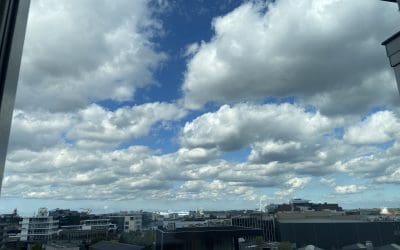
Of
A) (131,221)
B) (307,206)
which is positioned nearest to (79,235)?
(131,221)

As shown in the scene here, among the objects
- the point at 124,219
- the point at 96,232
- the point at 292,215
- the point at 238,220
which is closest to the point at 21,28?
the point at 96,232

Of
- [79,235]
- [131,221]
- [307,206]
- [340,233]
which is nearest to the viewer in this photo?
[340,233]

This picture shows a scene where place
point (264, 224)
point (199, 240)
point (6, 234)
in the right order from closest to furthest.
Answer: point (6, 234) < point (199, 240) < point (264, 224)

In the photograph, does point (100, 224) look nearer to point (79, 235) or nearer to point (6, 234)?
point (79, 235)

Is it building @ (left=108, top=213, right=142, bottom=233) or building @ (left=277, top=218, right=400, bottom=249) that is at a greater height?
building @ (left=108, top=213, right=142, bottom=233)

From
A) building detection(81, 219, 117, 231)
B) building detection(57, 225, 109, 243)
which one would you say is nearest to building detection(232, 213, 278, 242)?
building detection(57, 225, 109, 243)

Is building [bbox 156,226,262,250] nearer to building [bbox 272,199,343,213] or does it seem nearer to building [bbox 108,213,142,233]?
building [bbox 108,213,142,233]

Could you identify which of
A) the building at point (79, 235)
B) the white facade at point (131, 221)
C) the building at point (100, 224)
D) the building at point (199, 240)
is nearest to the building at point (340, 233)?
the building at point (199, 240)

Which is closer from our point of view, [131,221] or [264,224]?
[264,224]

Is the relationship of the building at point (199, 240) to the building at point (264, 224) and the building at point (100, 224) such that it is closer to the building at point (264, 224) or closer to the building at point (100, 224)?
the building at point (264, 224)

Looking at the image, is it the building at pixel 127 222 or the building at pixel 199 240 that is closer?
the building at pixel 199 240

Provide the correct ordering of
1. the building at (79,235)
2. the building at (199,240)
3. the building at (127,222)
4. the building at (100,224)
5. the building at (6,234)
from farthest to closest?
the building at (127,222) < the building at (100,224) < the building at (79,235) < the building at (199,240) < the building at (6,234)

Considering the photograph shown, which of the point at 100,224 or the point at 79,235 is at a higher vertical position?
the point at 100,224

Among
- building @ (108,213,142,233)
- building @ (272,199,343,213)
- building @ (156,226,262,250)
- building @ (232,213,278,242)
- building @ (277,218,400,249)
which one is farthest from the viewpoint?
building @ (272,199,343,213)
